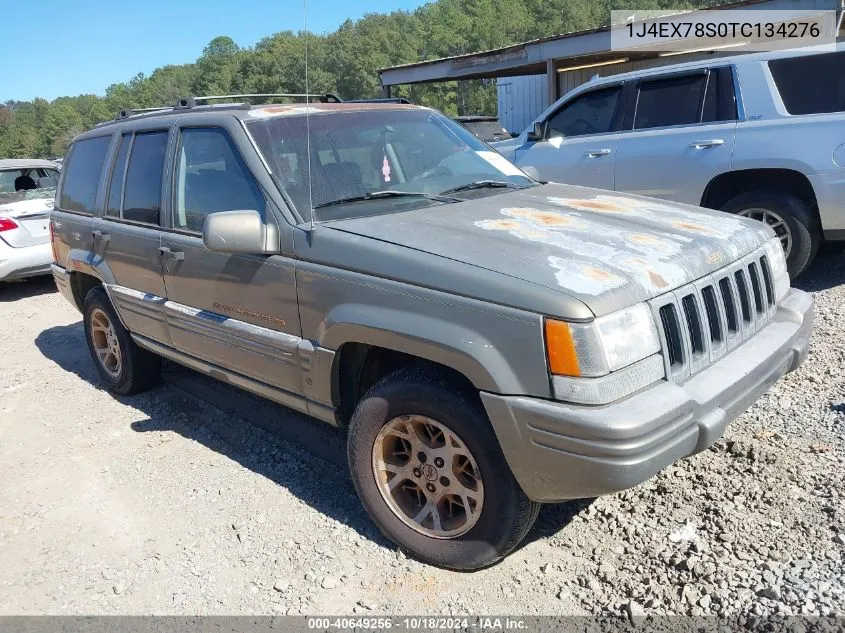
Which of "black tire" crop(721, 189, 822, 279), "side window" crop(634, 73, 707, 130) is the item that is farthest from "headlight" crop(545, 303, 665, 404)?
"side window" crop(634, 73, 707, 130)

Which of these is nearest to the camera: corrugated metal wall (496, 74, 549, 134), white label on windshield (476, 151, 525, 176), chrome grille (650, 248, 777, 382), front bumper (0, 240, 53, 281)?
chrome grille (650, 248, 777, 382)

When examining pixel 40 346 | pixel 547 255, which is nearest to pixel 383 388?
pixel 547 255

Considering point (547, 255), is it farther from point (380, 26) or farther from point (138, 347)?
point (380, 26)

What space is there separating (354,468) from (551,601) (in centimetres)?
99

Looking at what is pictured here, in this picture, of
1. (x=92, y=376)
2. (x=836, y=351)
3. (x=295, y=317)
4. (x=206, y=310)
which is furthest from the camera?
(x=92, y=376)

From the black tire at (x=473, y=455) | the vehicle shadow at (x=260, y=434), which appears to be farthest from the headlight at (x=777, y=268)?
the vehicle shadow at (x=260, y=434)

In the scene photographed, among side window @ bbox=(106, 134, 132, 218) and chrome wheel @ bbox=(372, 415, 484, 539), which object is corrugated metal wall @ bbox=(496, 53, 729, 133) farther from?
chrome wheel @ bbox=(372, 415, 484, 539)

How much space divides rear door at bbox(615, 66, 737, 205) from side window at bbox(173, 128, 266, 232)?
4.24 m

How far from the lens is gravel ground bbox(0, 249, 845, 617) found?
2746mm

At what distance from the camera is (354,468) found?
3109 millimetres

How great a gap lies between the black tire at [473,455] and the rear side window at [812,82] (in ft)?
15.3

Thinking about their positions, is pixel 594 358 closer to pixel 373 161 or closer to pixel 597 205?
pixel 597 205

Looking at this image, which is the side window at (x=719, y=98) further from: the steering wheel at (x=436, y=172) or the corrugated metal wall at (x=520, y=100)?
the corrugated metal wall at (x=520, y=100)

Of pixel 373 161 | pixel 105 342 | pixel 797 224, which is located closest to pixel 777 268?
pixel 373 161
